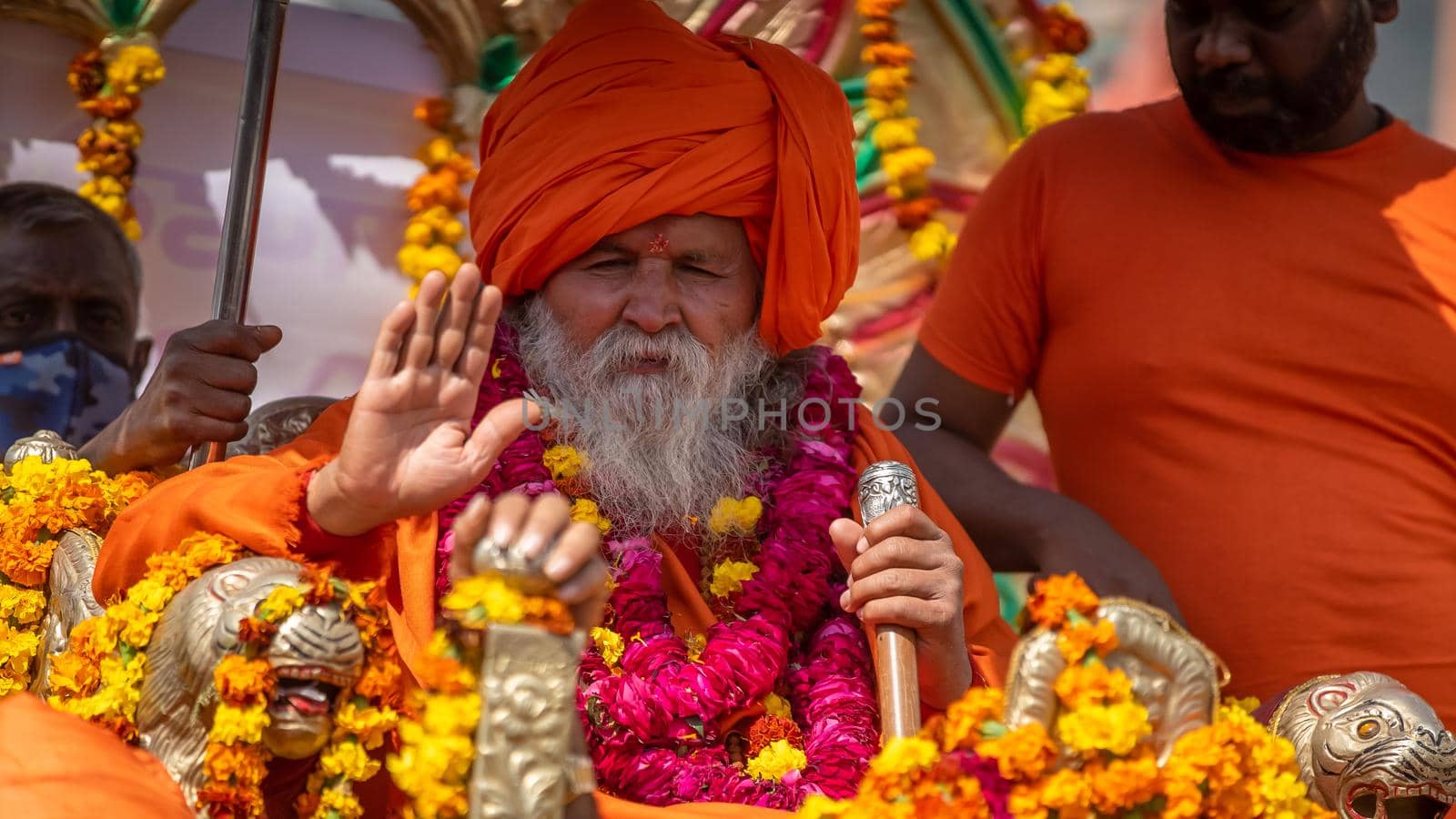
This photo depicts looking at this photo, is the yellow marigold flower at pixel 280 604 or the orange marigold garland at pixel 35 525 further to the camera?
the orange marigold garland at pixel 35 525

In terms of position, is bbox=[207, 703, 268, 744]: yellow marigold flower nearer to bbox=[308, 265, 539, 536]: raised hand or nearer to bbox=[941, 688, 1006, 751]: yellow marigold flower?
bbox=[308, 265, 539, 536]: raised hand

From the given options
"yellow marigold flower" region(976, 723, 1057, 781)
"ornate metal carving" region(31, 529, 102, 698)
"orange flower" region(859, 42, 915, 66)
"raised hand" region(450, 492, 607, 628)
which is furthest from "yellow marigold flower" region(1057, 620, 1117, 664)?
"orange flower" region(859, 42, 915, 66)

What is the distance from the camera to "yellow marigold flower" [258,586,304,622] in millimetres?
2105

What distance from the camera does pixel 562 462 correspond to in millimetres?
3066

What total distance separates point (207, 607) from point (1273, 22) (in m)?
2.62

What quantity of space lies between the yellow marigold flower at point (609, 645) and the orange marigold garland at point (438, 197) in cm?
183

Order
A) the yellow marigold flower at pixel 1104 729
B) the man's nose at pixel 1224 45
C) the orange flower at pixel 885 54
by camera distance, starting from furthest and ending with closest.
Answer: the orange flower at pixel 885 54 < the man's nose at pixel 1224 45 < the yellow marigold flower at pixel 1104 729

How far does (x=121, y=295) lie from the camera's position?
3945 mm

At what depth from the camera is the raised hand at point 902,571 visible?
2.49 meters

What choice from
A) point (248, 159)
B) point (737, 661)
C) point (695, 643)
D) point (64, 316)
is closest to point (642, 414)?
point (695, 643)

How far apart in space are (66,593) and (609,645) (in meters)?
0.98

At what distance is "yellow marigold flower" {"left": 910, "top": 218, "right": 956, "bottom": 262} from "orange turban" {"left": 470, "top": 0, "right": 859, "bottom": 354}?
138 centimetres

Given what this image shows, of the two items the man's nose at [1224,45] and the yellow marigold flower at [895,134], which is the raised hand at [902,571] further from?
the yellow marigold flower at [895,134]

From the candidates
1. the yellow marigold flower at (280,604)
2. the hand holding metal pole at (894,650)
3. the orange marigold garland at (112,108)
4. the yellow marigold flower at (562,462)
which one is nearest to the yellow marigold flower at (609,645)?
the yellow marigold flower at (562,462)
